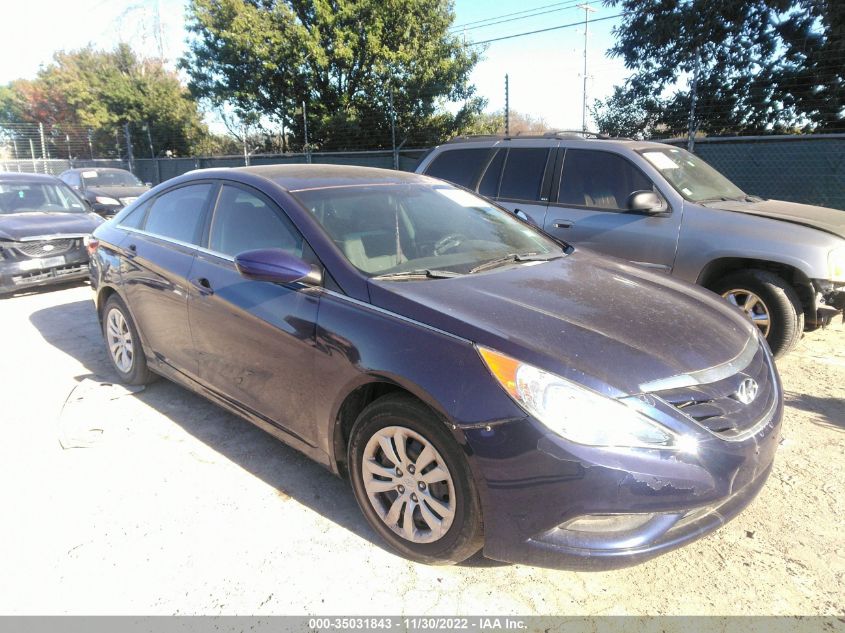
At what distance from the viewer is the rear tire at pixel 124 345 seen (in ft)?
13.7

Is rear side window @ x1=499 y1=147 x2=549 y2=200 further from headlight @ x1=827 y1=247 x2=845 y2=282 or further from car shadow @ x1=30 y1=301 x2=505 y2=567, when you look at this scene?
car shadow @ x1=30 y1=301 x2=505 y2=567

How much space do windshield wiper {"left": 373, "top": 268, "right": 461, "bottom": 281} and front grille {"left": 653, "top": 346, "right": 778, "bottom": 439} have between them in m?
1.14

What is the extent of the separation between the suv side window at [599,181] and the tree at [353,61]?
14.2 m

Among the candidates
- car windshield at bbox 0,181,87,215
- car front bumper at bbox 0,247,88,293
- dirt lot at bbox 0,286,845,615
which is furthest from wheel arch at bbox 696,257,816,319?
car windshield at bbox 0,181,87,215

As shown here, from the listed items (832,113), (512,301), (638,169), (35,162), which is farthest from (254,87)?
(512,301)

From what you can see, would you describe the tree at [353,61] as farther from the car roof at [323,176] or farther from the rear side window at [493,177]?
the car roof at [323,176]

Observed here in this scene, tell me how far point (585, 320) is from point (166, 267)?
267 centimetres

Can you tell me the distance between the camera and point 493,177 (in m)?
6.20

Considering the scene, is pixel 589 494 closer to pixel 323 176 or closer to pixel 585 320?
pixel 585 320

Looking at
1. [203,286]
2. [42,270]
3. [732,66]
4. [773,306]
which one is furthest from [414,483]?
[732,66]

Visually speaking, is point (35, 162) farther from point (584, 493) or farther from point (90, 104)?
point (584, 493)

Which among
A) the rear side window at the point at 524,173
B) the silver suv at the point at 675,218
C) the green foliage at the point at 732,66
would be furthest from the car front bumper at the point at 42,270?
the green foliage at the point at 732,66

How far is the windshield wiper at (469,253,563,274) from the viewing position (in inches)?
119

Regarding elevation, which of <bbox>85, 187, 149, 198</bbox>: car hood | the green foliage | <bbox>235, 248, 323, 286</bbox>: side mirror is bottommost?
<bbox>235, 248, 323, 286</bbox>: side mirror
